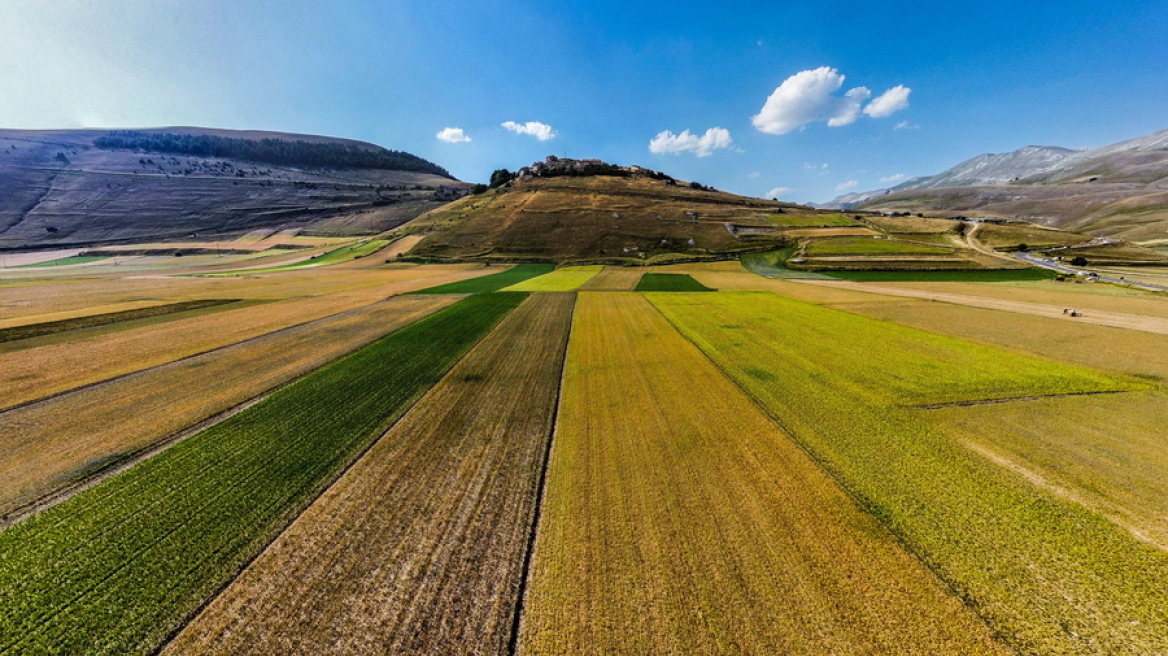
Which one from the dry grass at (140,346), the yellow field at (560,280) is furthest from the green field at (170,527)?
the yellow field at (560,280)

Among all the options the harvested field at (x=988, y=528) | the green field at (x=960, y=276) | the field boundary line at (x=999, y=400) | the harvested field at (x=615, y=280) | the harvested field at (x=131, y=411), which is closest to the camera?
the harvested field at (x=988, y=528)

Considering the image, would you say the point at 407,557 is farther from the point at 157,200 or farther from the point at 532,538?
the point at 157,200

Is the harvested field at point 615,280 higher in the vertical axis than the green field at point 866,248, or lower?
lower

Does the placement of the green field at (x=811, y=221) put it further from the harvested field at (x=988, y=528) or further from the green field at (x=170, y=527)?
the green field at (x=170, y=527)

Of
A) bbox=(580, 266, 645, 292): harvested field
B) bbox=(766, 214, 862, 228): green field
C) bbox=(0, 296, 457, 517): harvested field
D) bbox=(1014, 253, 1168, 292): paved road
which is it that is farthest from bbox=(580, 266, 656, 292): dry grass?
bbox=(1014, 253, 1168, 292): paved road

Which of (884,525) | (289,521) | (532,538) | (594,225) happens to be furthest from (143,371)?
(594,225)

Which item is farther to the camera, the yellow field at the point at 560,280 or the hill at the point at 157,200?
the hill at the point at 157,200

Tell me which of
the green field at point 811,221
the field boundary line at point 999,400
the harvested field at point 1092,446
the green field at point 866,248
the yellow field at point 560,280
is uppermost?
the green field at point 811,221

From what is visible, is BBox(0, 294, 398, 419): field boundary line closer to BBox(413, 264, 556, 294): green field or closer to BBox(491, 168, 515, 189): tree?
BBox(413, 264, 556, 294): green field
